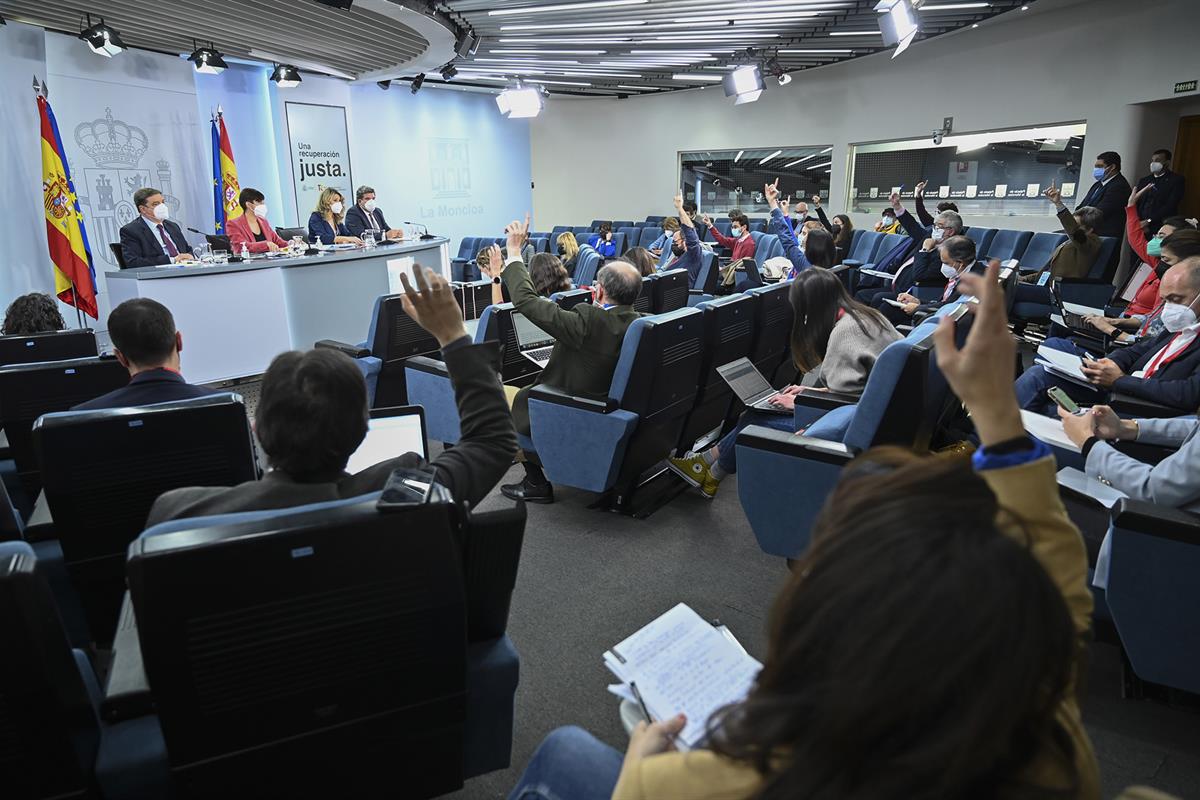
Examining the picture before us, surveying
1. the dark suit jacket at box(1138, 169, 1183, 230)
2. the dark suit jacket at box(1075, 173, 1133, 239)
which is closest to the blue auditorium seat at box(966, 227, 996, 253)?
the dark suit jacket at box(1075, 173, 1133, 239)

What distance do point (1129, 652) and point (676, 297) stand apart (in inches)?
155

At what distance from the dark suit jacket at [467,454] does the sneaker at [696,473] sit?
6.88ft

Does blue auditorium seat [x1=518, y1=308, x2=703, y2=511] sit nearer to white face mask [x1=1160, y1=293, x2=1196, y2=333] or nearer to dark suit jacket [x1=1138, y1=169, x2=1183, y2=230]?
white face mask [x1=1160, y1=293, x2=1196, y2=333]

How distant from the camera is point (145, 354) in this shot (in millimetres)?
2240

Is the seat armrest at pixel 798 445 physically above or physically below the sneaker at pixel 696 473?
above

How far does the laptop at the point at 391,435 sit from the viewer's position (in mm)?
2217

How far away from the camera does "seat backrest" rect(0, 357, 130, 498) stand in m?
2.48

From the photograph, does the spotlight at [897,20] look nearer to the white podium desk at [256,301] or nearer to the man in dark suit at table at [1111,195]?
the man in dark suit at table at [1111,195]

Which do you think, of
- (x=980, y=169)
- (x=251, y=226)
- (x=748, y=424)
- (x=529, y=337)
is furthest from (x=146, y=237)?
(x=980, y=169)

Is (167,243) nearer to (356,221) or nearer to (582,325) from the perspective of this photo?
→ (356,221)

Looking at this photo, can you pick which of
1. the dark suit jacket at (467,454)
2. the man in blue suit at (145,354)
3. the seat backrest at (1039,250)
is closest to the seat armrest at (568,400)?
the man in blue suit at (145,354)

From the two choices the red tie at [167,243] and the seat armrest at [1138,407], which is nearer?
the seat armrest at [1138,407]

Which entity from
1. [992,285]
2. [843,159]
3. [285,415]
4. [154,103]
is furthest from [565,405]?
[843,159]

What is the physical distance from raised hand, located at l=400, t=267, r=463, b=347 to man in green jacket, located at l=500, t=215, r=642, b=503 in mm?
1618
